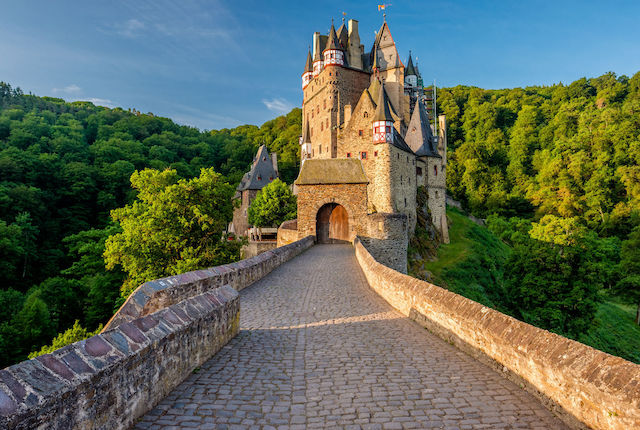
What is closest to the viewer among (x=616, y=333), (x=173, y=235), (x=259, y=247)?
(x=173, y=235)

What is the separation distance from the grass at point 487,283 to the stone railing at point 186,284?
72.7 feet

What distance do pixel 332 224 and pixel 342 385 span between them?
22.3 metres

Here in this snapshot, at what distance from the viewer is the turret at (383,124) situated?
107 ft

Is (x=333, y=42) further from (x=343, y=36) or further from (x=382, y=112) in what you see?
(x=382, y=112)

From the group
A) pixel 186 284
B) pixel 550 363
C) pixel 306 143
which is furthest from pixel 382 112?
pixel 550 363

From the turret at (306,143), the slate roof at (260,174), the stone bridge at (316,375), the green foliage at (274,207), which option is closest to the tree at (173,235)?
the stone bridge at (316,375)

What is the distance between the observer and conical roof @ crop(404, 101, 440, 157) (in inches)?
1578

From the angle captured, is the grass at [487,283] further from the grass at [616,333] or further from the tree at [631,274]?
the tree at [631,274]

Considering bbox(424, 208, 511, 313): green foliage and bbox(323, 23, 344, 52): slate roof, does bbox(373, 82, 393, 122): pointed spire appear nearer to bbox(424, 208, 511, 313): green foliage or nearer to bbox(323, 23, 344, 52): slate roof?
bbox(424, 208, 511, 313): green foliage

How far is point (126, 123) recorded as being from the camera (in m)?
76.0

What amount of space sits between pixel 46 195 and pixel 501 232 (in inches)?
2302

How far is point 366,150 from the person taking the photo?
3475 centimetres

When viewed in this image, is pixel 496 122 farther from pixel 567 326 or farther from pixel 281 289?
pixel 281 289

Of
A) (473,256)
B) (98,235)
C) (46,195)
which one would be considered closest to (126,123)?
(46,195)
